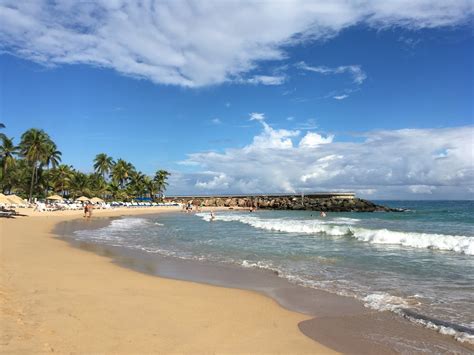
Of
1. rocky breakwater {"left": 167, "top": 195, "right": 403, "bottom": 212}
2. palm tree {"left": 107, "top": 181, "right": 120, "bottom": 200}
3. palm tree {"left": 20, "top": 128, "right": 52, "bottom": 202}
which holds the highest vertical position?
palm tree {"left": 20, "top": 128, "right": 52, "bottom": 202}

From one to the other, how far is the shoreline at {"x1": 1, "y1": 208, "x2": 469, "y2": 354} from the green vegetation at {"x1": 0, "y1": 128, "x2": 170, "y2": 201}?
138 feet

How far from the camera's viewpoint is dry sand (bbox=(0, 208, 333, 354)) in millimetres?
5043

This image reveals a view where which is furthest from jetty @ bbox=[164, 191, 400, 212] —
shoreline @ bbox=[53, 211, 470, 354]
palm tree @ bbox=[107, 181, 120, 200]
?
shoreline @ bbox=[53, 211, 470, 354]

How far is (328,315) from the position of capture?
23.7ft

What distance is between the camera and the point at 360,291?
9156 millimetres

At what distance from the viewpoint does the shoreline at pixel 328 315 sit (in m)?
5.79

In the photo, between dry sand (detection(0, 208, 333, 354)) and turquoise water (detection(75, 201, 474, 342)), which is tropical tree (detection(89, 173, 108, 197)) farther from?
dry sand (detection(0, 208, 333, 354))

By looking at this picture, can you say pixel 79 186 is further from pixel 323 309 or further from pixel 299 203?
pixel 323 309

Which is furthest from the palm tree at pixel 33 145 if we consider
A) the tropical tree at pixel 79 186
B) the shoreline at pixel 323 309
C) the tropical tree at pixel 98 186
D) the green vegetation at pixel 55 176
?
the shoreline at pixel 323 309

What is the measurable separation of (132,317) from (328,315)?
367cm

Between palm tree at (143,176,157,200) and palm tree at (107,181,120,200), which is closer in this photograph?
palm tree at (107,181,120,200)

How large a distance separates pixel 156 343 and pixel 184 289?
3.86 metres

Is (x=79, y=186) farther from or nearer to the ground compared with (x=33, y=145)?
nearer to the ground

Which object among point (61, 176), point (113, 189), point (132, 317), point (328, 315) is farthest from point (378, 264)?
point (113, 189)
